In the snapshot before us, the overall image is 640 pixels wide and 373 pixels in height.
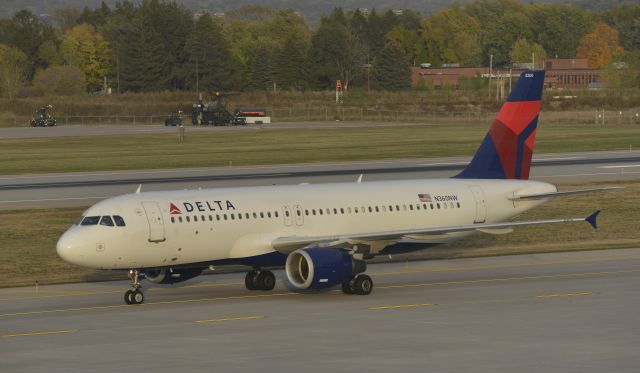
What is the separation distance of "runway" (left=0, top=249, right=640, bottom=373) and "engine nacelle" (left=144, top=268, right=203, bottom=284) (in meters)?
0.67

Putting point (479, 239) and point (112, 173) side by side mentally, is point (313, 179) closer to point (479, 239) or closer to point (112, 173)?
point (112, 173)

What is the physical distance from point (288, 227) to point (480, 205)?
7788 millimetres

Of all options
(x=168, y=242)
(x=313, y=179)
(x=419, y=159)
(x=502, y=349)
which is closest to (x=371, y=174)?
(x=313, y=179)

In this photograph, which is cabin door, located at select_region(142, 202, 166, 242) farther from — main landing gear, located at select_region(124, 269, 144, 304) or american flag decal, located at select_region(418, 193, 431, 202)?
american flag decal, located at select_region(418, 193, 431, 202)

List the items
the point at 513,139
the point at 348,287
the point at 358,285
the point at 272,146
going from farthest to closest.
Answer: the point at 272,146 → the point at 513,139 → the point at 348,287 → the point at 358,285

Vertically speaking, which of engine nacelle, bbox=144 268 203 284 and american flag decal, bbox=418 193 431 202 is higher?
american flag decal, bbox=418 193 431 202

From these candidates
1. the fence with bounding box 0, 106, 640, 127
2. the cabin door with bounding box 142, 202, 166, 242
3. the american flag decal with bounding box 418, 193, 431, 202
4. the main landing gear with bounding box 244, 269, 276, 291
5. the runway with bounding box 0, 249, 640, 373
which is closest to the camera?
the runway with bounding box 0, 249, 640, 373

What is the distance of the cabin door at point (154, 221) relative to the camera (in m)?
38.8

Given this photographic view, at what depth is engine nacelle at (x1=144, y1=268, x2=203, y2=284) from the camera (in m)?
40.9

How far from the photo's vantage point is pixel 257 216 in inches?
1607

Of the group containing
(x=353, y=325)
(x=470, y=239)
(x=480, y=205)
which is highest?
(x=480, y=205)

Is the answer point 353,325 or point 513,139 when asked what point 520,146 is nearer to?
point 513,139

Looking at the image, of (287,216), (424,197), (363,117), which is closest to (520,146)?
(424,197)

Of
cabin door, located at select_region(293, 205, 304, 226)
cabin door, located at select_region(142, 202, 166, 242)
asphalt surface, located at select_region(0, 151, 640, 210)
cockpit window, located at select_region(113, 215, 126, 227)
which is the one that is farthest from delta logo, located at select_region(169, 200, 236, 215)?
asphalt surface, located at select_region(0, 151, 640, 210)
